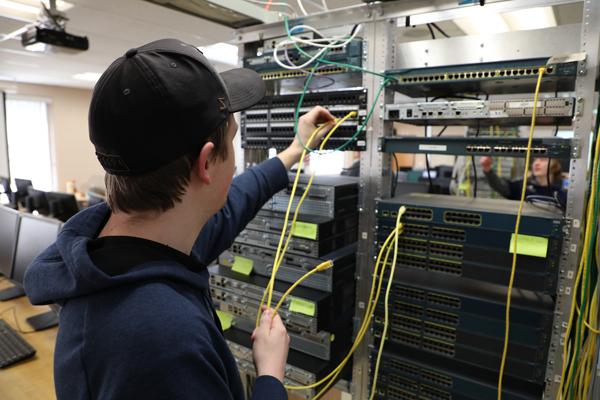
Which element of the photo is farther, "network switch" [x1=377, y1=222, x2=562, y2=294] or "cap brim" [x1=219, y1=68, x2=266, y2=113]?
"network switch" [x1=377, y1=222, x2=562, y2=294]

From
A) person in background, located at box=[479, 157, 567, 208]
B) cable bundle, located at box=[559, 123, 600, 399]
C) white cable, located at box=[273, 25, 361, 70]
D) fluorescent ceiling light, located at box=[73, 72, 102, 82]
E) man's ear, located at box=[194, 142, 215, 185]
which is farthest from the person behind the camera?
fluorescent ceiling light, located at box=[73, 72, 102, 82]

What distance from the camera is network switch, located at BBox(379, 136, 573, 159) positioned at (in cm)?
98

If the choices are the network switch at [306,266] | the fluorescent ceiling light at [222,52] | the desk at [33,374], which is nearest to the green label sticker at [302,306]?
the network switch at [306,266]

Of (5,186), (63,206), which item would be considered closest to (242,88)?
(63,206)

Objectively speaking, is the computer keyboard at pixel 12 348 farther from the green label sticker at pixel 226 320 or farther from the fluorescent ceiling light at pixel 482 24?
the fluorescent ceiling light at pixel 482 24

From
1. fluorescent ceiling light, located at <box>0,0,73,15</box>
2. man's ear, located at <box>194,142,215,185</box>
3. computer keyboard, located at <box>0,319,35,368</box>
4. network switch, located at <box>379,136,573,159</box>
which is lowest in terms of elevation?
computer keyboard, located at <box>0,319,35,368</box>

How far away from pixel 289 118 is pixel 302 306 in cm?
65

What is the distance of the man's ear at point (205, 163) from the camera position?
0.64 m

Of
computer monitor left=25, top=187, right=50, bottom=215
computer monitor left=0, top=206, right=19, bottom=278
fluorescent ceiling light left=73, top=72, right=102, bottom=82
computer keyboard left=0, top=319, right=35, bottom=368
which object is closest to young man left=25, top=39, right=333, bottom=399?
computer keyboard left=0, top=319, right=35, bottom=368

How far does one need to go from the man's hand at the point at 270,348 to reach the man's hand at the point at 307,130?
21.3 inches

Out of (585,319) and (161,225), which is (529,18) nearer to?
(585,319)

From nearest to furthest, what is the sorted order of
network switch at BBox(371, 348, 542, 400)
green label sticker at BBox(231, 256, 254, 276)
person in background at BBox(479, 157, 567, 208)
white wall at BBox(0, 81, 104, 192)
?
network switch at BBox(371, 348, 542, 400) < green label sticker at BBox(231, 256, 254, 276) < person in background at BBox(479, 157, 567, 208) < white wall at BBox(0, 81, 104, 192)

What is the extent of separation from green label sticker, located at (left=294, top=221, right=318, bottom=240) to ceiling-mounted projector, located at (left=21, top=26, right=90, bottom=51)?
7.97ft

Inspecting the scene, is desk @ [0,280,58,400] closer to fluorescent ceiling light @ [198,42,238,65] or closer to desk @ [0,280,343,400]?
desk @ [0,280,343,400]
